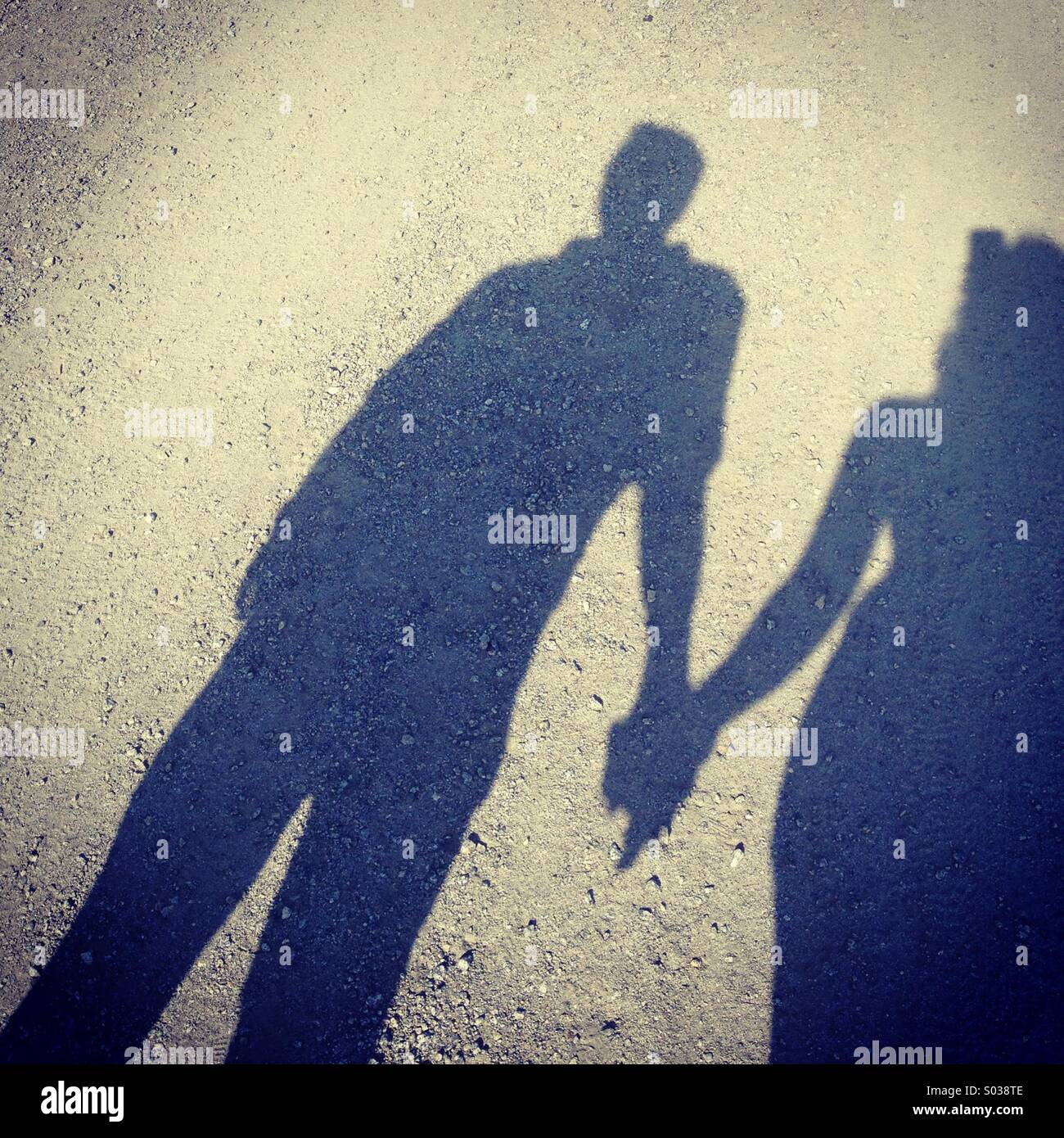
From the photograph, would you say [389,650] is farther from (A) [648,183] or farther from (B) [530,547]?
(A) [648,183]

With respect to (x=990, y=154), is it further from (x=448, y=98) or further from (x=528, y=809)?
(x=528, y=809)

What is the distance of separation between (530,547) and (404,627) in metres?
1.09

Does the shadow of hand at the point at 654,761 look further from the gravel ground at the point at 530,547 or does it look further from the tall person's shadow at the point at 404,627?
the tall person's shadow at the point at 404,627

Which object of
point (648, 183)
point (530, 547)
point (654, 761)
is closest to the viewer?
point (654, 761)

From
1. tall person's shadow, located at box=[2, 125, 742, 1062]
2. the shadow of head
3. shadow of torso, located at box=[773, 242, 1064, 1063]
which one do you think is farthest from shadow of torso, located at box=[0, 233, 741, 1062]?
shadow of torso, located at box=[773, 242, 1064, 1063]

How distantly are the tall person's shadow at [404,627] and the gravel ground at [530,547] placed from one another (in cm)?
3

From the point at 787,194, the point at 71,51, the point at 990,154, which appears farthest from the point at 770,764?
the point at 71,51

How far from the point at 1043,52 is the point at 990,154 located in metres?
1.08

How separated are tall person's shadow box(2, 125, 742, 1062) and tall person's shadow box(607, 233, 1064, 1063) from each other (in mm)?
1100

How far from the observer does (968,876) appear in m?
4.18

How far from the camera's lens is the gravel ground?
13.5 feet

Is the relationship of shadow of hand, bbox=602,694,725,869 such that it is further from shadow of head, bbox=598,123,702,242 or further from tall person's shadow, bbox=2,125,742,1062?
shadow of head, bbox=598,123,702,242

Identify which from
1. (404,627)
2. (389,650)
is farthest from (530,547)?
(389,650)

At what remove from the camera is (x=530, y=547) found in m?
4.54
